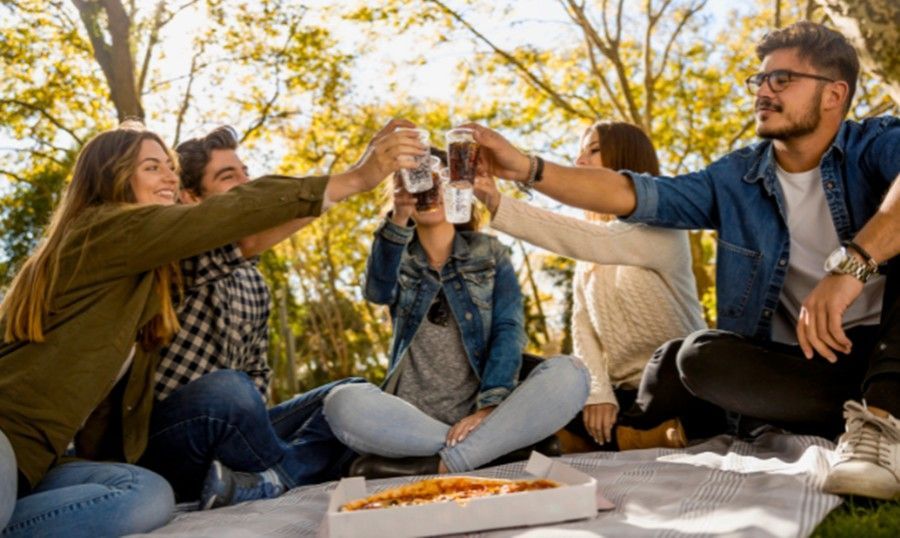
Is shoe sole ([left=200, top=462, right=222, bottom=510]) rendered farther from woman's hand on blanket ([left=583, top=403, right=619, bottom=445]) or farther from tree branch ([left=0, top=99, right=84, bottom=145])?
tree branch ([left=0, top=99, right=84, bottom=145])

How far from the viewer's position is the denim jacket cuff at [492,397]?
4.06 meters

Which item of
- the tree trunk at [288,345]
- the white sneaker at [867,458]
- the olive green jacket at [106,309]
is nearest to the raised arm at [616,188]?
the olive green jacket at [106,309]

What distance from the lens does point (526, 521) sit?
265 centimetres

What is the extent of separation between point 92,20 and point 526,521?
1035cm

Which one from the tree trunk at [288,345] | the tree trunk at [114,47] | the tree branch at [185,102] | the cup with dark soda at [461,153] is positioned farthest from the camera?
the tree trunk at [288,345]

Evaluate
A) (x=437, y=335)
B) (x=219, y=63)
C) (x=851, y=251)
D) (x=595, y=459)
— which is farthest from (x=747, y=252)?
(x=219, y=63)

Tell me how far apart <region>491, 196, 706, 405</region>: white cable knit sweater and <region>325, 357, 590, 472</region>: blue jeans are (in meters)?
0.45

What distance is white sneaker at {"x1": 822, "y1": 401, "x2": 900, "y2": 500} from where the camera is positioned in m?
2.81

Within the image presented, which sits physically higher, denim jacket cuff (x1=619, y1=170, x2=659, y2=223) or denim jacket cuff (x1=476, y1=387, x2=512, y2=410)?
denim jacket cuff (x1=619, y1=170, x2=659, y2=223)

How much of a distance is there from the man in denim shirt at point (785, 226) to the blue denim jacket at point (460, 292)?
18.3 inches

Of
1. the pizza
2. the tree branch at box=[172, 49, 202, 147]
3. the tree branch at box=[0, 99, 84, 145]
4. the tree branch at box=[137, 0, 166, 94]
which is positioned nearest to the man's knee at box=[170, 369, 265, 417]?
the pizza

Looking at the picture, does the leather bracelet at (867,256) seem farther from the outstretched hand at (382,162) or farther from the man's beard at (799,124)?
the outstretched hand at (382,162)

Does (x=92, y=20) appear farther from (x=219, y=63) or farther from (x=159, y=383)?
(x=159, y=383)

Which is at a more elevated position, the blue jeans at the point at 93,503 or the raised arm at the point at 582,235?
the raised arm at the point at 582,235
